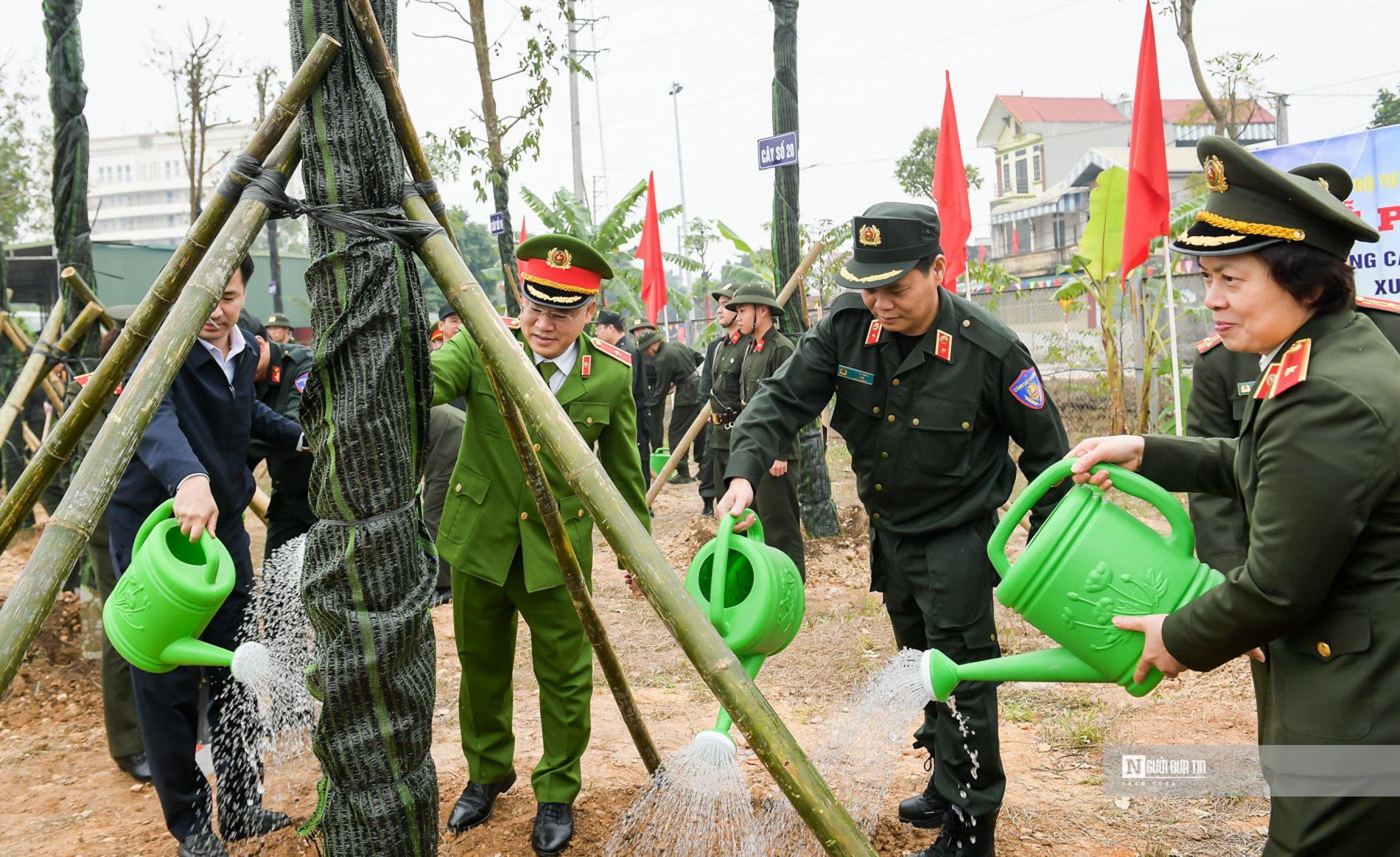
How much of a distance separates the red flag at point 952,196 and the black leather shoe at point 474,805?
237 inches

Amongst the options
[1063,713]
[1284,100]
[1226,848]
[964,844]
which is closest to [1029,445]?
[964,844]

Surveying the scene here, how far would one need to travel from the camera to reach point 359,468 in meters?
2.24

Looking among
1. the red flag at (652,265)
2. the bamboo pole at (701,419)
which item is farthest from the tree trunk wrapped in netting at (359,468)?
the red flag at (652,265)

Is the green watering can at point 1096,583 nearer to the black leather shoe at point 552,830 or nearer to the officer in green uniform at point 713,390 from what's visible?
the black leather shoe at point 552,830

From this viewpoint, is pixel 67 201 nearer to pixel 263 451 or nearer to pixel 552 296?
pixel 263 451

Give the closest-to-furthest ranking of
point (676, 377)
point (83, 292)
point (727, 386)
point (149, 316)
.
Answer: point (149, 316) → point (83, 292) → point (727, 386) → point (676, 377)

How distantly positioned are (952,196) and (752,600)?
690 centimetres

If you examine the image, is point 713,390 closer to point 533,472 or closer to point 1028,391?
point 1028,391

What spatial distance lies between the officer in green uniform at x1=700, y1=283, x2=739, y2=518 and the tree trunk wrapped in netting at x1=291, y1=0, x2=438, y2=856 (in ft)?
17.5

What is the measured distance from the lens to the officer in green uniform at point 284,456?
4.02 m

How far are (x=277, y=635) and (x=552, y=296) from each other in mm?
1545

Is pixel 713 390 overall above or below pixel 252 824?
above

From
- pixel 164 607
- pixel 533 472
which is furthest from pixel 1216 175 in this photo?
pixel 164 607

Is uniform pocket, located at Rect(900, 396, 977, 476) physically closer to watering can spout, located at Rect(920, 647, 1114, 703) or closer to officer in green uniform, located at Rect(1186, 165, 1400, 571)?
officer in green uniform, located at Rect(1186, 165, 1400, 571)
